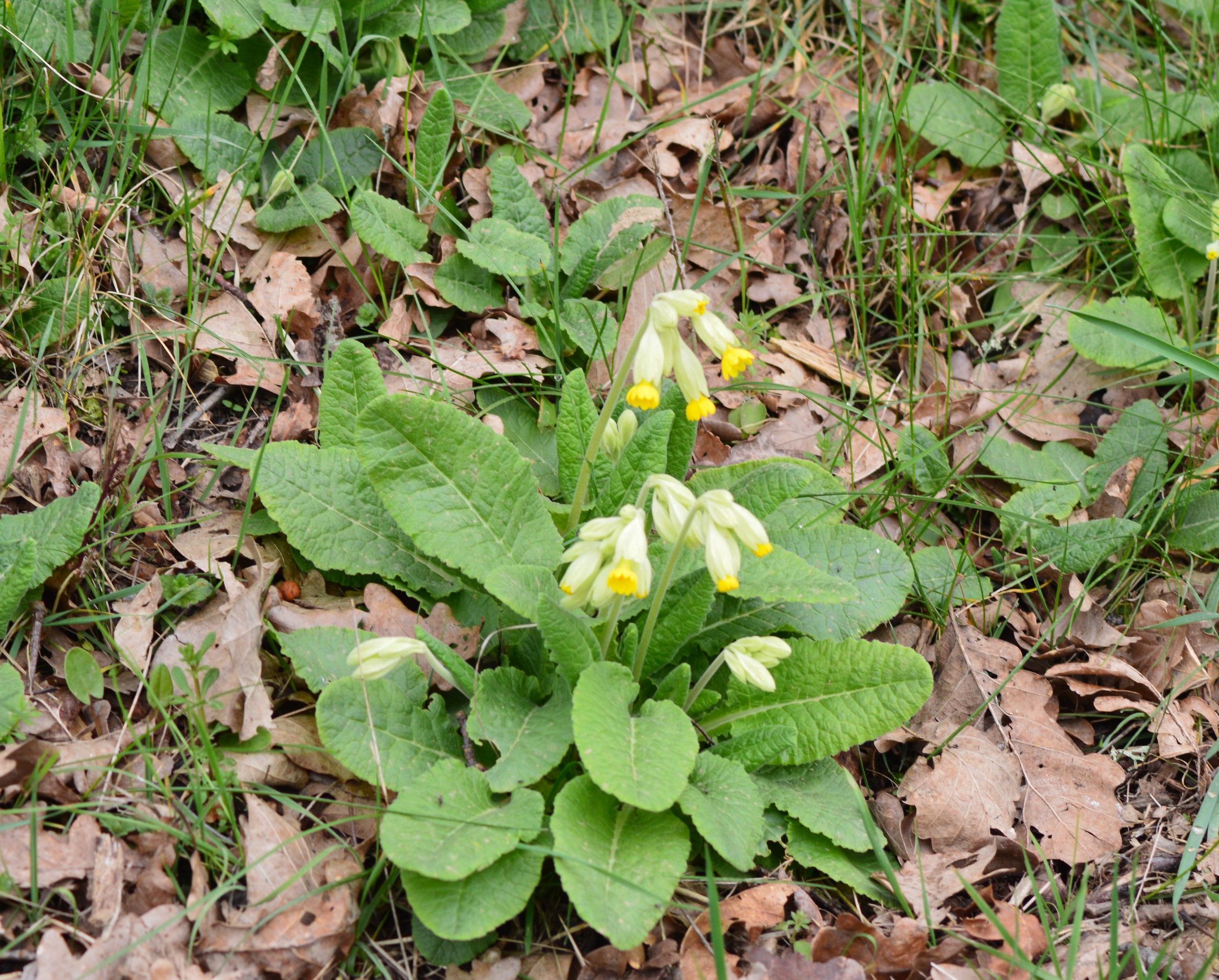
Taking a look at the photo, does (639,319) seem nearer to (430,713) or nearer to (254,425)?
(254,425)

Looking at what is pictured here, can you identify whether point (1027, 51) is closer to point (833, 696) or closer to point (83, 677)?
point (833, 696)

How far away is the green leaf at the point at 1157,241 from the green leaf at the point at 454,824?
348 cm

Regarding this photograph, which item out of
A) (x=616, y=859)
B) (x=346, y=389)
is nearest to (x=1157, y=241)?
(x=346, y=389)

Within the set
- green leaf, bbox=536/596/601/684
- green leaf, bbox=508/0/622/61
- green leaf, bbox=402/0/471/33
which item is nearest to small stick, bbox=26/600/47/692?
green leaf, bbox=536/596/601/684

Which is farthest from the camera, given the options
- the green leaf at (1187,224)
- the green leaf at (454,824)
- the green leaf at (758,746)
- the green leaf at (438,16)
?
the green leaf at (1187,224)

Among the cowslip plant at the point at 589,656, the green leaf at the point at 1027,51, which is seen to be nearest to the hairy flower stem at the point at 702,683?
the cowslip plant at the point at 589,656

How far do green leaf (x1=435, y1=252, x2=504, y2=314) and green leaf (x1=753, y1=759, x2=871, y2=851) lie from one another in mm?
1958

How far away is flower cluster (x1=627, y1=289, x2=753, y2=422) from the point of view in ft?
8.70

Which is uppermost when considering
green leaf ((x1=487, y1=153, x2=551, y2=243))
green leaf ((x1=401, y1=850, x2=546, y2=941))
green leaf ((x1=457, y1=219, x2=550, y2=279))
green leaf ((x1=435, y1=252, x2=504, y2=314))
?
green leaf ((x1=487, y1=153, x2=551, y2=243))

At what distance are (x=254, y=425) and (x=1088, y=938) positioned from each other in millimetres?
2925

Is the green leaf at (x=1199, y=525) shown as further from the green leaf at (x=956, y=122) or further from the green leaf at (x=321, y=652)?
the green leaf at (x=321, y=652)

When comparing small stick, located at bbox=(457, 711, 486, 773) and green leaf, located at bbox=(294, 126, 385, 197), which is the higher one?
green leaf, located at bbox=(294, 126, 385, 197)

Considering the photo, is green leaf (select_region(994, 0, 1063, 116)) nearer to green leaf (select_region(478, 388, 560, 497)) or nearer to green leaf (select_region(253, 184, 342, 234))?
green leaf (select_region(478, 388, 560, 497))

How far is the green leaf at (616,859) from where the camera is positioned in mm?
2387
